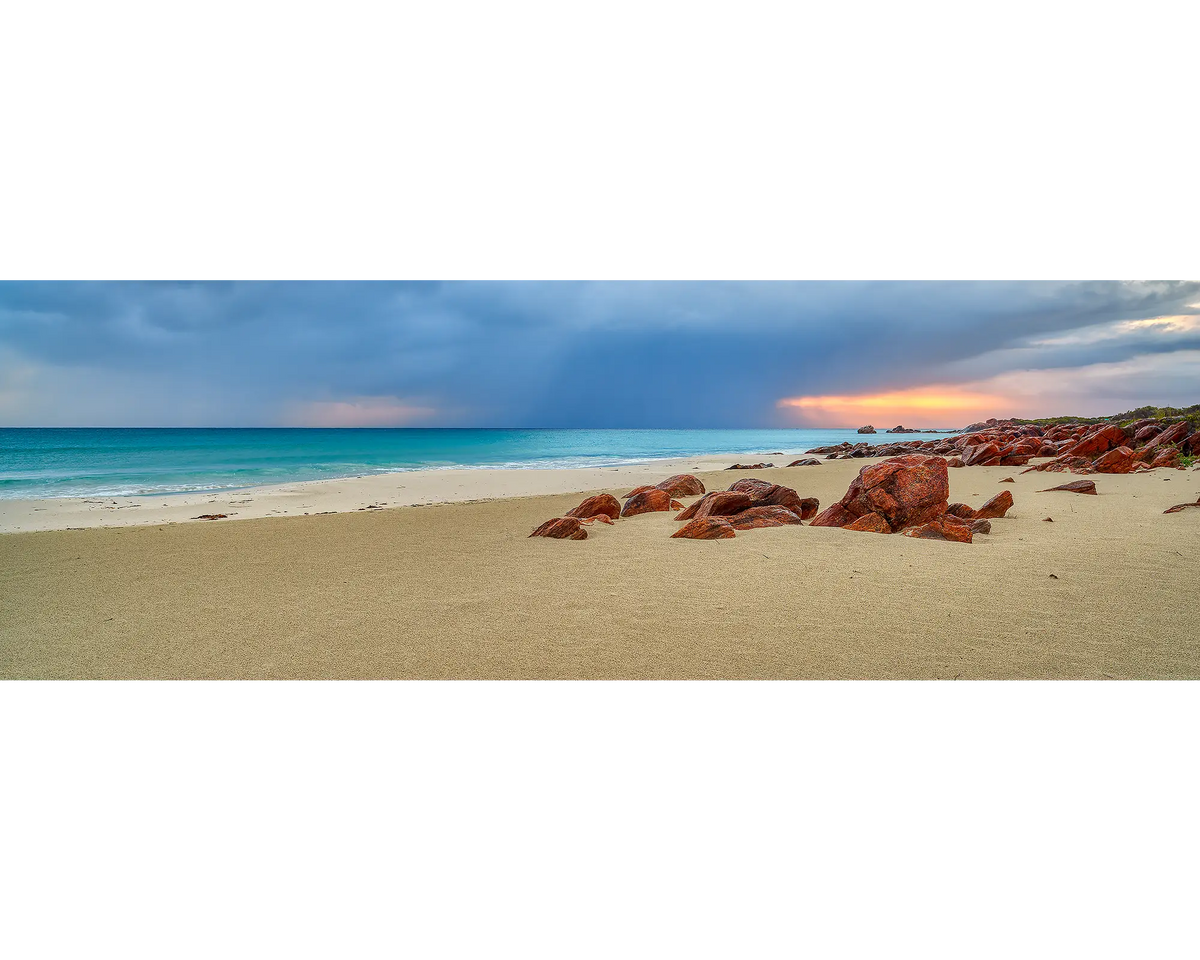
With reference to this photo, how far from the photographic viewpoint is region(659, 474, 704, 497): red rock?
36.1 feet

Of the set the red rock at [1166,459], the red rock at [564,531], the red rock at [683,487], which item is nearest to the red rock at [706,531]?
the red rock at [564,531]

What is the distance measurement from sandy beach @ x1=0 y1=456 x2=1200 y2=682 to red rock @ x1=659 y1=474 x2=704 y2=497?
2.68 m

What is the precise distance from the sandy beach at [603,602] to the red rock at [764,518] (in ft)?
1.06

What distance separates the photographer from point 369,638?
371cm

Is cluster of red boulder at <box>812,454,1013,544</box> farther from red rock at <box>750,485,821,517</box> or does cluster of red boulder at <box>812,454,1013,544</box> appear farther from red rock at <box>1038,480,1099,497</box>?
red rock at <box>1038,480,1099,497</box>

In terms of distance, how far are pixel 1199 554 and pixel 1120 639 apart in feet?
11.5

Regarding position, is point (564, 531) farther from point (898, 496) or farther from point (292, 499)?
point (292, 499)

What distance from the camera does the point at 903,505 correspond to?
7020mm

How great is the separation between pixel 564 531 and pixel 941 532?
186 inches

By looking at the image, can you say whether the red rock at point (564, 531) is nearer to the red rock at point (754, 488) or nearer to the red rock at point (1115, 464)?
the red rock at point (754, 488)

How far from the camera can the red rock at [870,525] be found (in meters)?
6.96

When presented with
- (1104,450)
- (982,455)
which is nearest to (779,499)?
(982,455)
